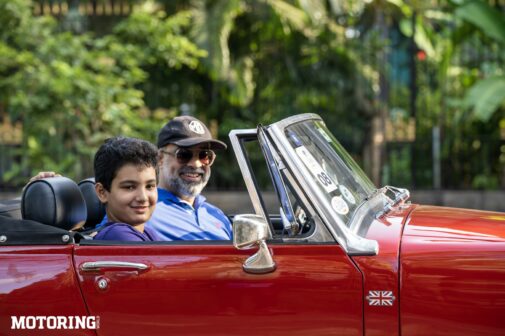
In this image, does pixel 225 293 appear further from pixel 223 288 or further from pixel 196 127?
pixel 196 127

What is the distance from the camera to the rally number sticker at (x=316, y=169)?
3674 millimetres

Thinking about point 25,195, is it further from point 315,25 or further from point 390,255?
point 315,25

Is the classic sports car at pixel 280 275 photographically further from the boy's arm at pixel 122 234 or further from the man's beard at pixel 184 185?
the man's beard at pixel 184 185

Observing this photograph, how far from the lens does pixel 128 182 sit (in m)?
3.95

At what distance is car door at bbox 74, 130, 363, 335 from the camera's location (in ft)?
11.2

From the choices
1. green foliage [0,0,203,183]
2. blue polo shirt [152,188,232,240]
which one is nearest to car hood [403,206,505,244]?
blue polo shirt [152,188,232,240]

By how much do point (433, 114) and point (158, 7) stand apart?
15.9 ft

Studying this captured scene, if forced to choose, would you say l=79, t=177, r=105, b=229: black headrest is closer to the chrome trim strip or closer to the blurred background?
the chrome trim strip

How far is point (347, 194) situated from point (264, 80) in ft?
35.7

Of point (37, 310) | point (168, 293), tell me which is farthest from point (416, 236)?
point (37, 310)

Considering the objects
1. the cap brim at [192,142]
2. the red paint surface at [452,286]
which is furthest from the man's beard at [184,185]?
the red paint surface at [452,286]

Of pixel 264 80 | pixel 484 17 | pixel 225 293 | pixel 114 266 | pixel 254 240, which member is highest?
pixel 484 17

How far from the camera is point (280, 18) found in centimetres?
1370

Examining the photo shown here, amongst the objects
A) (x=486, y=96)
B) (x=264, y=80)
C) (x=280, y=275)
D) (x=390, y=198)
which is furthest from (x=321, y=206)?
(x=264, y=80)
